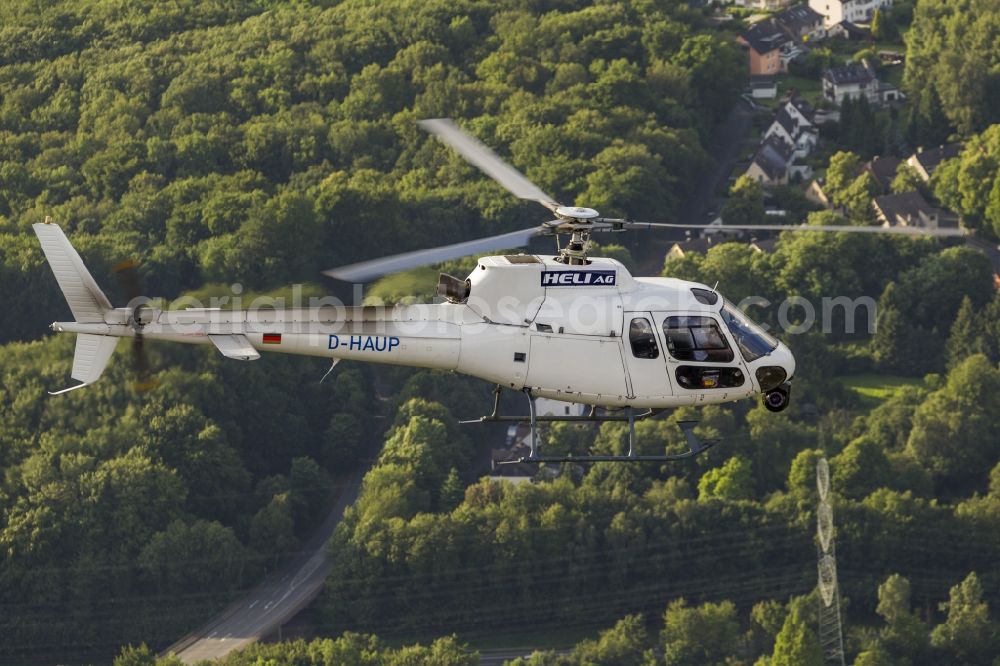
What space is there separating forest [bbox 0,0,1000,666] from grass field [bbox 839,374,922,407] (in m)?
0.43

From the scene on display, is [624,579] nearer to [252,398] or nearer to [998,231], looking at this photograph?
[252,398]

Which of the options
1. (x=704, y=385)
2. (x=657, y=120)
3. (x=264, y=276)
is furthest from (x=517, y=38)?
(x=704, y=385)

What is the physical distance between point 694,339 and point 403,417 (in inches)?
2137

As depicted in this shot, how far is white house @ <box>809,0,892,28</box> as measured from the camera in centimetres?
14775

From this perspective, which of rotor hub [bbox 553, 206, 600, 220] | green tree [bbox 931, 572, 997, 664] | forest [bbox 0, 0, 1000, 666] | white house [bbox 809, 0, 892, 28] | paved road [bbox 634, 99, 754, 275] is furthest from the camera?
white house [bbox 809, 0, 892, 28]

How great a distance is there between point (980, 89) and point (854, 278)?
32.3m

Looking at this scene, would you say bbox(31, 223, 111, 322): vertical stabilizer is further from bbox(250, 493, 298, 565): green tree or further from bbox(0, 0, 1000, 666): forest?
bbox(250, 493, 298, 565): green tree

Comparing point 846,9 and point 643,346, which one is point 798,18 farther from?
point 643,346

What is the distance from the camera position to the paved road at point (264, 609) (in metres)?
81.9

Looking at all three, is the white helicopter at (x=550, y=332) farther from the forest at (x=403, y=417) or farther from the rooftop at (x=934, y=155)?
the rooftop at (x=934, y=155)

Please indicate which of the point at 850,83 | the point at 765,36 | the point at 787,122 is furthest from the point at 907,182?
the point at 765,36

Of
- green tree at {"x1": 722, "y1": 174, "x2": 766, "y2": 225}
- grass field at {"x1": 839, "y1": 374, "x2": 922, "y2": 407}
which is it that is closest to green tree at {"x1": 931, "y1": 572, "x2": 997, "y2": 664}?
grass field at {"x1": 839, "y1": 374, "x2": 922, "y2": 407}

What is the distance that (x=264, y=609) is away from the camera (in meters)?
83.8

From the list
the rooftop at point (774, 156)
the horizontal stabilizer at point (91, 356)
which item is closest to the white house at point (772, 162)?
the rooftop at point (774, 156)
